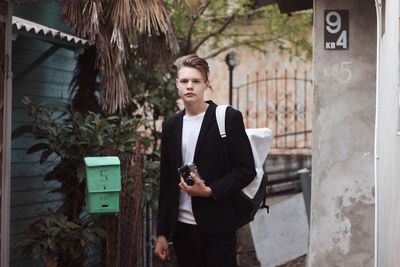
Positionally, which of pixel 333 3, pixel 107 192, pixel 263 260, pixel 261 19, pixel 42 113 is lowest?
pixel 263 260

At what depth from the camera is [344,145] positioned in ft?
24.0

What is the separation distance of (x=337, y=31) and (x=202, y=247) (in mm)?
3414

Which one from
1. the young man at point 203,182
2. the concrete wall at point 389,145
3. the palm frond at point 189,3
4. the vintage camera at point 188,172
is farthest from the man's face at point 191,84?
the palm frond at point 189,3

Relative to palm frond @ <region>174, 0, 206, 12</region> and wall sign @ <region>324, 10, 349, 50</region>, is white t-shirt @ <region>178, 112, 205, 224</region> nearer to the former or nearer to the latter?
wall sign @ <region>324, 10, 349, 50</region>

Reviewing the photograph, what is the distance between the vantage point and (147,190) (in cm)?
830

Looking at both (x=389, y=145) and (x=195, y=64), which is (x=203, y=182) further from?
(x=389, y=145)

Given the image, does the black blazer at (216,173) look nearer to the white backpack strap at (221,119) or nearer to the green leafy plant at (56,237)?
the white backpack strap at (221,119)

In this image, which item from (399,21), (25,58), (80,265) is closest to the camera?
(399,21)

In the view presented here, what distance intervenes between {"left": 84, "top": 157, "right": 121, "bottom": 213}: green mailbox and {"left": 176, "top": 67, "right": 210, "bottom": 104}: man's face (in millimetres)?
2026

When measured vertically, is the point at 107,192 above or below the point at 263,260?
above

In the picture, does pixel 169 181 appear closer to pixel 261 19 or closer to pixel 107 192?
pixel 107 192

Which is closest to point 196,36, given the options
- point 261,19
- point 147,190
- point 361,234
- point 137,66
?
point 261,19

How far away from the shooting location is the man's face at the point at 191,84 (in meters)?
4.64

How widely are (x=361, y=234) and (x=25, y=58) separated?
4.51 m
